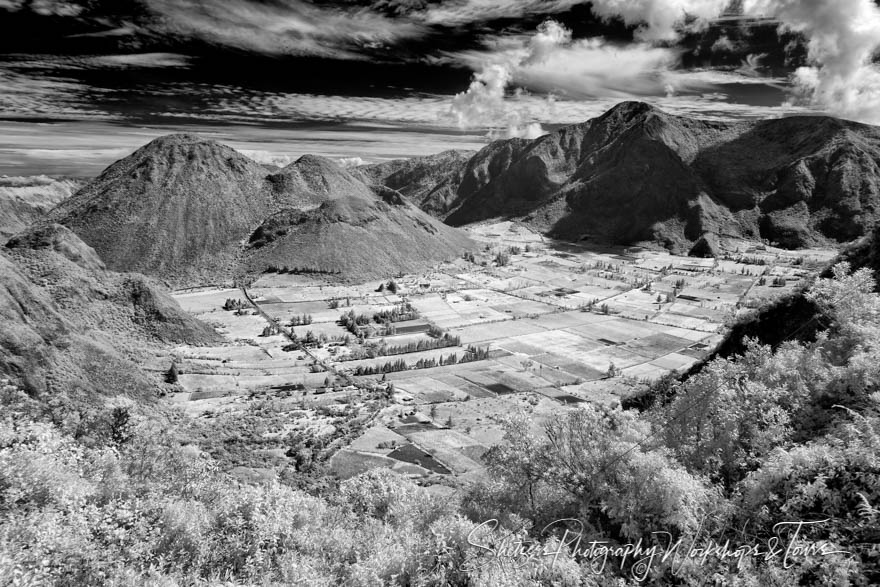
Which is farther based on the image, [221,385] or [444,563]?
[221,385]

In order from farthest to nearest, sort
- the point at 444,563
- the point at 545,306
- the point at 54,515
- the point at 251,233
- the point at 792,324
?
the point at 251,233 < the point at 545,306 < the point at 792,324 < the point at 444,563 < the point at 54,515

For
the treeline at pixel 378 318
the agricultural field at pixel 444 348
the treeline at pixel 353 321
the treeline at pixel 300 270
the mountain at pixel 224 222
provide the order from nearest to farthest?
the agricultural field at pixel 444 348
the treeline at pixel 353 321
the treeline at pixel 378 318
the mountain at pixel 224 222
the treeline at pixel 300 270

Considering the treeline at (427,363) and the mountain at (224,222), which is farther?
the mountain at (224,222)

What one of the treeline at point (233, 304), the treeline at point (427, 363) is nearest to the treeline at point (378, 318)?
the treeline at point (427, 363)

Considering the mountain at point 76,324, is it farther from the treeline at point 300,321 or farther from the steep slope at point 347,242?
the steep slope at point 347,242

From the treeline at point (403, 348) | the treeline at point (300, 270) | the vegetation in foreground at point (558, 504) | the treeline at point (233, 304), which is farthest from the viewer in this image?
the treeline at point (300, 270)

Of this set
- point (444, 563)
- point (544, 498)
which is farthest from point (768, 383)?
point (444, 563)

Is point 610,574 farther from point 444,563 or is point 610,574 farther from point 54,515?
point 54,515
